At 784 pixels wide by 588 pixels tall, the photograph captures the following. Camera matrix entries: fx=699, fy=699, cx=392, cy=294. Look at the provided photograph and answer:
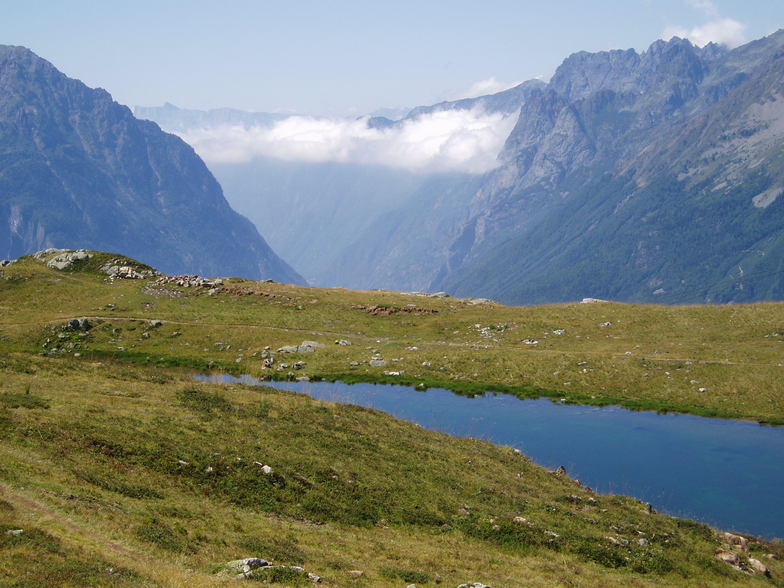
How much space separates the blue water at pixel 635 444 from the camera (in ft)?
166

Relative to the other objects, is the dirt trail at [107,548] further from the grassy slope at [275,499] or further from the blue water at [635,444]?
the blue water at [635,444]

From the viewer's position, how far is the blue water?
50.7 meters

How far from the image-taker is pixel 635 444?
61.2m

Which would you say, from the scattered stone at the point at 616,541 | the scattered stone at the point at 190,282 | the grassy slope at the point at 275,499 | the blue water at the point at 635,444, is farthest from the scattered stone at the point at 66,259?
the scattered stone at the point at 616,541

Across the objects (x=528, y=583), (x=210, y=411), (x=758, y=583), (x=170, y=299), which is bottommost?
(x=758, y=583)

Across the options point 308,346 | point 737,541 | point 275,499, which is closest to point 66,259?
point 308,346

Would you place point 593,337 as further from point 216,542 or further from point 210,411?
point 216,542

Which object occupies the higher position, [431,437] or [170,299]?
[170,299]

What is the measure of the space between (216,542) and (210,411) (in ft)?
63.5

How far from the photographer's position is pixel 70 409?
132 feet

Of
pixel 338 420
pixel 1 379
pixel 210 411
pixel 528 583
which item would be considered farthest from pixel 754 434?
pixel 1 379

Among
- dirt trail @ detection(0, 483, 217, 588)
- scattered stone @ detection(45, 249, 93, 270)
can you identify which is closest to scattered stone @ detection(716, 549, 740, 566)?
dirt trail @ detection(0, 483, 217, 588)

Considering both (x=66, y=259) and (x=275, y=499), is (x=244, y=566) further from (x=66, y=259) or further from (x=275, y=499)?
(x=66, y=259)

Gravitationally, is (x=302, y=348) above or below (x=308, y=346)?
below
